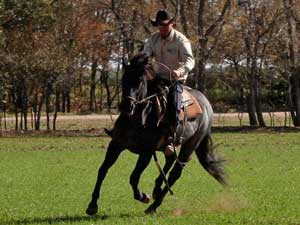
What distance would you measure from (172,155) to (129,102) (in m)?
2.54

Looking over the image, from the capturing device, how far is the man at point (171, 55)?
11453mm

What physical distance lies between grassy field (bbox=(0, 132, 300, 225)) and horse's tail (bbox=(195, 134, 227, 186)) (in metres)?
0.47

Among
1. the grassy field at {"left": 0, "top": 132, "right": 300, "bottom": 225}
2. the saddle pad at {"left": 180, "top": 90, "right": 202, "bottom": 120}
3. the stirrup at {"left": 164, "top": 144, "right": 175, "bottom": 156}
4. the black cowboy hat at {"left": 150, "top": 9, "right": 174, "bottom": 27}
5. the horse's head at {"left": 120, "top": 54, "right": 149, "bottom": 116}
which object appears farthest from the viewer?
the saddle pad at {"left": 180, "top": 90, "right": 202, "bottom": 120}

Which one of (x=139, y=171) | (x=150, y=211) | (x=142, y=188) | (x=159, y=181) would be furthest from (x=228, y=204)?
(x=142, y=188)

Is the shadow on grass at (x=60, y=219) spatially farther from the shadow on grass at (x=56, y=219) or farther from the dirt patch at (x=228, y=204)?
the dirt patch at (x=228, y=204)

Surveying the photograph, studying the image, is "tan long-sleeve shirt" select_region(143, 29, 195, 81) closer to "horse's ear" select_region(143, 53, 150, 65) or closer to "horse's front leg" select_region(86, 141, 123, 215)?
"horse's ear" select_region(143, 53, 150, 65)

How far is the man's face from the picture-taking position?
11500 millimetres

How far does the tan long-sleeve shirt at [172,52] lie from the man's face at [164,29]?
8cm

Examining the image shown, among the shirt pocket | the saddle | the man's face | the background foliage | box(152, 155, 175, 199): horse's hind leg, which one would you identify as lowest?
box(152, 155, 175, 199): horse's hind leg

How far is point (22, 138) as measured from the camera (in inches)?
1692

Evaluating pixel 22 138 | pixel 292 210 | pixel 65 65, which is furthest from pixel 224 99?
pixel 292 210

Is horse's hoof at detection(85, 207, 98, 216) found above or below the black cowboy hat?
below

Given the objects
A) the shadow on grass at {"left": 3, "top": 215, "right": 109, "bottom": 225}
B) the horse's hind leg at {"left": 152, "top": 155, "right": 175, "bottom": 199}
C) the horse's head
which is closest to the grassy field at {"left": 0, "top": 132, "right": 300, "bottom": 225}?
the shadow on grass at {"left": 3, "top": 215, "right": 109, "bottom": 225}

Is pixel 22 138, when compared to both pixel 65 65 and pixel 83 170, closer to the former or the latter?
pixel 65 65
